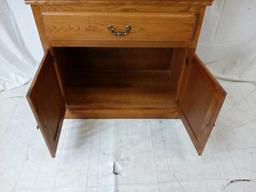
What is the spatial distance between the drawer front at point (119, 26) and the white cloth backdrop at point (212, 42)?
1.50 ft

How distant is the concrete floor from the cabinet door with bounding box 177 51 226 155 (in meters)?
0.15

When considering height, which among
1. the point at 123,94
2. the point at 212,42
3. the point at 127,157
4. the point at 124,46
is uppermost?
the point at 124,46

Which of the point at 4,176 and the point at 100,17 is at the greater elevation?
the point at 100,17

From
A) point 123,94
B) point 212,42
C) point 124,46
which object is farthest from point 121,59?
point 212,42

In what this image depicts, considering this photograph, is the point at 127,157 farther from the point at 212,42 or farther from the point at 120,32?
the point at 212,42

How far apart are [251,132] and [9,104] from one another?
1330 mm

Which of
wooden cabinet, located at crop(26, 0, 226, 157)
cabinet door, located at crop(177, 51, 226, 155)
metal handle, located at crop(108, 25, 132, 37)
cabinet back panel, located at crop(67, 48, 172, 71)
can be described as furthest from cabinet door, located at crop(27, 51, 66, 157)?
cabinet door, located at crop(177, 51, 226, 155)

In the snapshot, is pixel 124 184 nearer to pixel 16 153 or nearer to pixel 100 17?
pixel 16 153

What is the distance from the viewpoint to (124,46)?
87cm

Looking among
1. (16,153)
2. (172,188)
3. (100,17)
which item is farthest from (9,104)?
(172,188)

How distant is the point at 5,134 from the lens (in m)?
1.08

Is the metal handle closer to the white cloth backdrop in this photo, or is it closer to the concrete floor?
the concrete floor

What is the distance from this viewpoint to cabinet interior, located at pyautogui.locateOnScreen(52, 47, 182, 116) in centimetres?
112

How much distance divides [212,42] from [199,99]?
2.02 feet
